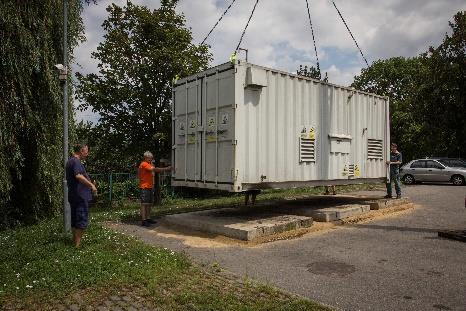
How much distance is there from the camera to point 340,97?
1052 cm

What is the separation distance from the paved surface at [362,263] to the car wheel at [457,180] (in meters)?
12.7

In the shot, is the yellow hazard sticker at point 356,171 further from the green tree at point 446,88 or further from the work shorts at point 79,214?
the green tree at point 446,88

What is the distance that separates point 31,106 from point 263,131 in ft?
19.9

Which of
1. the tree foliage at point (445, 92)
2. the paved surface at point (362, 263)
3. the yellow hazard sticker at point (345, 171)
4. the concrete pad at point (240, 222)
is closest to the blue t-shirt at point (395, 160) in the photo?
the yellow hazard sticker at point (345, 171)

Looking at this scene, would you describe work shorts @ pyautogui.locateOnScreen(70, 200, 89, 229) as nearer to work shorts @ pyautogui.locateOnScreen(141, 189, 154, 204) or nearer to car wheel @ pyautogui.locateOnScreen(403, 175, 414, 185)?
work shorts @ pyautogui.locateOnScreen(141, 189, 154, 204)

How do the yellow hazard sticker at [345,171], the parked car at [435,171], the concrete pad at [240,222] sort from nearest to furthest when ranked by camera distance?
the concrete pad at [240,222] < the yellow hazard sticker at [345,171] < the parked car at [435,171]

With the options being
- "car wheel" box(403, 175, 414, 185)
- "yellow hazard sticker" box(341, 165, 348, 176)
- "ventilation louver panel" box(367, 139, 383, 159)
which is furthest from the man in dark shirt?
"car wheel" box(403, 175, 414, 185)

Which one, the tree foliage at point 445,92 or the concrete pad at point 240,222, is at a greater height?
the tree foliage at point 445,92

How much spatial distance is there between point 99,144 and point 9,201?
13.6 feet

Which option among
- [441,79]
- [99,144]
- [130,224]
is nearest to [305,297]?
[130,224]

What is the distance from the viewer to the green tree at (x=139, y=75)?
13.5 meters

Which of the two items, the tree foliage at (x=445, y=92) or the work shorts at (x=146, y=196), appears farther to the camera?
the tree foliage at (x=445, y=92)

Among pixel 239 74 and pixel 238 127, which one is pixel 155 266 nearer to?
pixel 238 127

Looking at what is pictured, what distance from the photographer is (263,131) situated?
334 inches
